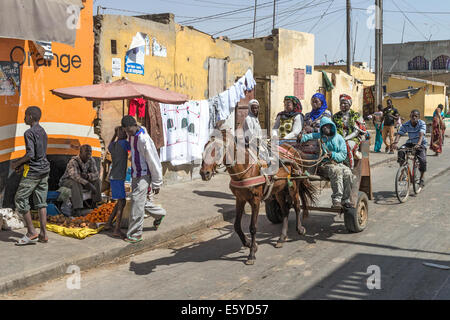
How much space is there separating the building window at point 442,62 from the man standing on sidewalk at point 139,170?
5085cm

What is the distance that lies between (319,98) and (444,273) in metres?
3.41

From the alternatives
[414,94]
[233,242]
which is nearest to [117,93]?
[233,242]

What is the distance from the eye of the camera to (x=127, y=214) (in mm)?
7289

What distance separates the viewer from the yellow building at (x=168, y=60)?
9.09 metres

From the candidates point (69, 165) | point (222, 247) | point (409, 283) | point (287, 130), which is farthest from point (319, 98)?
point (69, 165)

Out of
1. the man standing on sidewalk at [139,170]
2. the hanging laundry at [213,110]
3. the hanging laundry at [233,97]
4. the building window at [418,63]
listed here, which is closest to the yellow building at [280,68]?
the hanging laundry at [233,97]

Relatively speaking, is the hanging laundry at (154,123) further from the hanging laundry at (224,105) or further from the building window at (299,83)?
the building window at (299,83)

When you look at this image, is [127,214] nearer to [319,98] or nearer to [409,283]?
[319,98]

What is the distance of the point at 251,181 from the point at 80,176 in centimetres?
330

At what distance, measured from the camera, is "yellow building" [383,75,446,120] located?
31.7 metres

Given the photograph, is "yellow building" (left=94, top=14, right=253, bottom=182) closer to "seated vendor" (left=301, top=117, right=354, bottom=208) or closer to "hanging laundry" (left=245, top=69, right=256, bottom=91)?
"hanging laundry" (left=245, top=69, right=256, bottom=91)

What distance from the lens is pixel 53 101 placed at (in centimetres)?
800

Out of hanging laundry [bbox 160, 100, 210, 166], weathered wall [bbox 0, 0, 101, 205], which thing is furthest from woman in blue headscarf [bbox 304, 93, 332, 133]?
weathered wall [bbox 0, 0, 101, 205]

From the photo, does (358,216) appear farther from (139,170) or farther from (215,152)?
(139,170)
